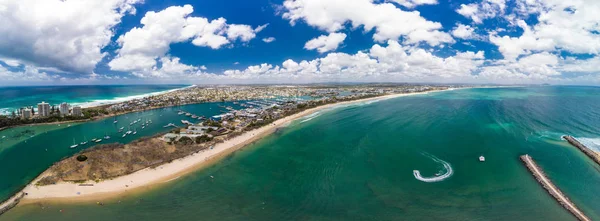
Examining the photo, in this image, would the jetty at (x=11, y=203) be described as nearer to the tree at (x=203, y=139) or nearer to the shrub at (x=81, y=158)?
the shrub at (x=81, y=158)

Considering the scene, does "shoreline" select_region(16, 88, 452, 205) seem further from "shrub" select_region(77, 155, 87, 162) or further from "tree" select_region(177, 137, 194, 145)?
"tree" select_region(177, 137, 194, 145)

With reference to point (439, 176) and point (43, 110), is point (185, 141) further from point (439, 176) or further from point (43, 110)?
point (43, 110)

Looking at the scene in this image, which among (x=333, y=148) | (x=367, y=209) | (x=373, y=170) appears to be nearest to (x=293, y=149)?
(x=333, y=148)

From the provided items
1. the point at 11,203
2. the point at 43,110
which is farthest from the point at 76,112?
the point at 11,203

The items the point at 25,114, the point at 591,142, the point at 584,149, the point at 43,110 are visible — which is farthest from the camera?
the point at 43,110

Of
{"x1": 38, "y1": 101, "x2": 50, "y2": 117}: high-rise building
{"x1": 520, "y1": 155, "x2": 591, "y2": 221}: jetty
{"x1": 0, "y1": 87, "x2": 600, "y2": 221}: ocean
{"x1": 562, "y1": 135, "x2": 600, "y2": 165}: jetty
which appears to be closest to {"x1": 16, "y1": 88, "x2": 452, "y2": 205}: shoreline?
{"x1": 0, "y1": 87, "x2": 600, "y2": 221}: ocean

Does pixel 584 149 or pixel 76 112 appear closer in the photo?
pixel 584 149

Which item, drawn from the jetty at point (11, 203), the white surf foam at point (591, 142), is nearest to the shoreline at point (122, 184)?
the jetty at point (11, 203)
